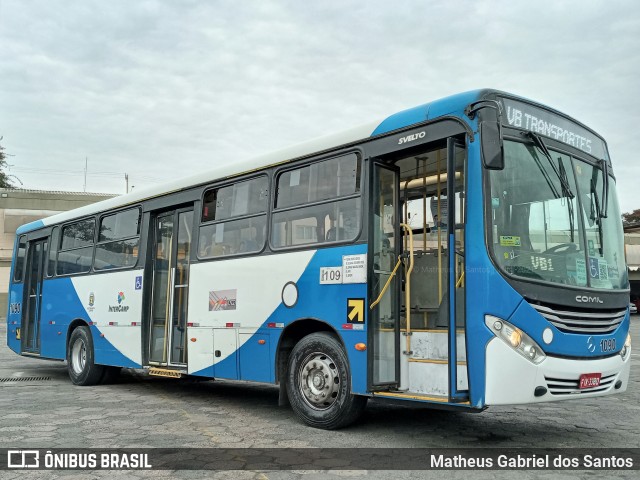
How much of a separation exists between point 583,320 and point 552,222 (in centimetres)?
93

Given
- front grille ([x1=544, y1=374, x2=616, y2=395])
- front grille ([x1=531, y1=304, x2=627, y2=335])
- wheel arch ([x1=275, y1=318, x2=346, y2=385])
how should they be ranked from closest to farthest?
front grille ([x1=544, y1=374, x2=616, y2=395])
front grille ([x1=531, y1=304, x2=627, y2=335])
wheel arch ([x1=275, y1=318, x2=346, y2=385])

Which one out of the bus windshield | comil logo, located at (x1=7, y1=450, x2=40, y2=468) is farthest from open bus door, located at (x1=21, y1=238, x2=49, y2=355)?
the bus windshield

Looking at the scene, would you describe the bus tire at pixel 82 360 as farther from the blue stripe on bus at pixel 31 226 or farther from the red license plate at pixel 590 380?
the red license plate at pixel 590 380

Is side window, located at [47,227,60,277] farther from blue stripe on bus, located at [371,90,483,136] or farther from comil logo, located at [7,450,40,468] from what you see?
blue stripe on bus, located at [371,90,483,136]

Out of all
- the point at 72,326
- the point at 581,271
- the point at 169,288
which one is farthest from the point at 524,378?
the point at 72,326

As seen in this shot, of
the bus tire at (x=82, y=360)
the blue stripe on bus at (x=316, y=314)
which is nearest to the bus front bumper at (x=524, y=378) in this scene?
the blue stripe on bus at (x=316, y=314)

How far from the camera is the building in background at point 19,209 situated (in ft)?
122

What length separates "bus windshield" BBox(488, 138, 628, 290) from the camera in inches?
227

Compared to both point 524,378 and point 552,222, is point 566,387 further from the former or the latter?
point 552,222

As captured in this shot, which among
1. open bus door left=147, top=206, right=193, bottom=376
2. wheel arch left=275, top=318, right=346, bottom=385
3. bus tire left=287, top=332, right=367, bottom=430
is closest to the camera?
bus tire left=287, top=332, right=367, bottom=430

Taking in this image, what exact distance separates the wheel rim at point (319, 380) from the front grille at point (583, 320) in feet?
7.39

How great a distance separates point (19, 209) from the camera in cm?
3769

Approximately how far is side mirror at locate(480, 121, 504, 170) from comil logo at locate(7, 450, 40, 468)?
4605mm

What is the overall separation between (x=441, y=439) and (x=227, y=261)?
140 inches
